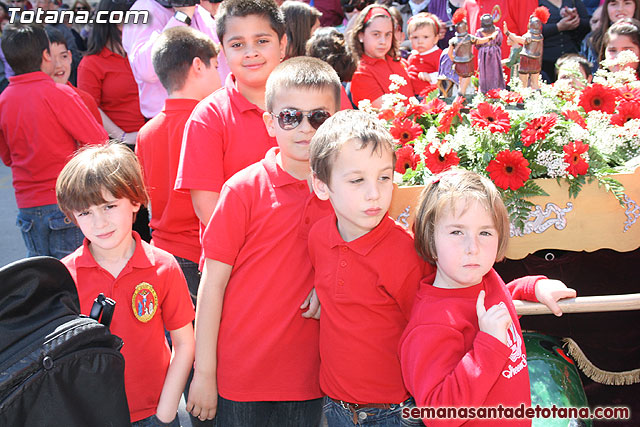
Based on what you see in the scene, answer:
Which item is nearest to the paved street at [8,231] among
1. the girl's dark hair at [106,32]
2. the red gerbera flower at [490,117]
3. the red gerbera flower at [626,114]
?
the girl's dark hair at [106,32]

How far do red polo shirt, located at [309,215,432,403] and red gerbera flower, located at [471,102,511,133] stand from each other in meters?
0.81

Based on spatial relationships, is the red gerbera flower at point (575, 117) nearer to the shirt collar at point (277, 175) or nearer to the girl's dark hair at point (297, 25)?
the shirt collar at point (277, 175)

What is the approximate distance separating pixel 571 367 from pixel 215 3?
3957 millimetres

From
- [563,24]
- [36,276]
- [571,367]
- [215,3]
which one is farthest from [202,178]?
[563,24]

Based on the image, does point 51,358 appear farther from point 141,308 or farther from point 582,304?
point 582,304

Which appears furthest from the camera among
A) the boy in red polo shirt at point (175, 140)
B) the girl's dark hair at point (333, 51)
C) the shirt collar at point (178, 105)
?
the girl's dark hair at point (333, 51)

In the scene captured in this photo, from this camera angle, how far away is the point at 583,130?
8.28 feet

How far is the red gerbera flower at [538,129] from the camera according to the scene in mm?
2426

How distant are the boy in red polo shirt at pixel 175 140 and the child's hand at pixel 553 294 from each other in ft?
5.38

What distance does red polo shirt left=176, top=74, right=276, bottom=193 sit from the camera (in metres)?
2.44

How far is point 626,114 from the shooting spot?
275cm

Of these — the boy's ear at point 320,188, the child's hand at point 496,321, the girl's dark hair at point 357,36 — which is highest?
the girl's dark hair at point 357,36

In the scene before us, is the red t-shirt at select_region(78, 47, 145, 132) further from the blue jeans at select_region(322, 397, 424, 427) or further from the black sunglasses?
the blue jeans at select_region(322, 397, 424, 427)

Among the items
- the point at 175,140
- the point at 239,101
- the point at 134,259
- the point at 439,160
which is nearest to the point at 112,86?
the point at 175,140
